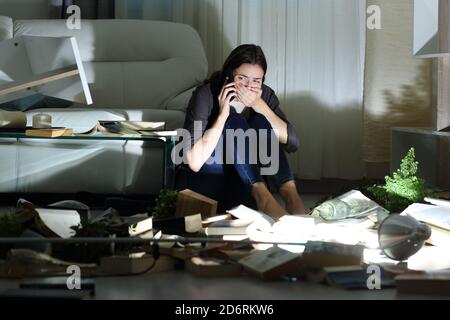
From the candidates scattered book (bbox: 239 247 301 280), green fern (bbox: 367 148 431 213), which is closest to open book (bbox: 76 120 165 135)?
green fern (bbox: 367 148 431 213)

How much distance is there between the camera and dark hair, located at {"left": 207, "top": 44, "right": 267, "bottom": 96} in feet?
8.21

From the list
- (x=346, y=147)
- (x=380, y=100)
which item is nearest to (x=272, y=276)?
(x=380, y=100)

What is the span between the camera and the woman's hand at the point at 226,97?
2.46m

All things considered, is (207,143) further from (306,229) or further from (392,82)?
(392,82)

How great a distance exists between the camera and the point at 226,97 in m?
2.48

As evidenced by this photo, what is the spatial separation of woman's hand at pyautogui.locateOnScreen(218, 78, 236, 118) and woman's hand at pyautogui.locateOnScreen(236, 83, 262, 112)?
0.08 ft

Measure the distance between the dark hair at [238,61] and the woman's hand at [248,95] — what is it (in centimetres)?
7

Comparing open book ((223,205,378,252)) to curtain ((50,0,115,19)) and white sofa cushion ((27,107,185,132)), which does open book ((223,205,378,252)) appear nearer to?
white sofa cushion ((27,107,185,132))

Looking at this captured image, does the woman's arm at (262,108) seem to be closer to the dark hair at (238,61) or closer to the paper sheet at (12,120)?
the dark hair at (238,61)

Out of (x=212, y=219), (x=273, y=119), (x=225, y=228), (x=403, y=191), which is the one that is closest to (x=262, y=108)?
(x=273, y=119)

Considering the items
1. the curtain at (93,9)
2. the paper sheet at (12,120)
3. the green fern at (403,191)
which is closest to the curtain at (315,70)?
the curtain at (93,9)

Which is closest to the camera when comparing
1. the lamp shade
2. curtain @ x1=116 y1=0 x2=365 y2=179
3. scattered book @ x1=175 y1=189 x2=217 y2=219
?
the lamp shade
